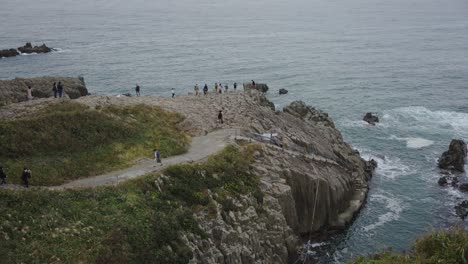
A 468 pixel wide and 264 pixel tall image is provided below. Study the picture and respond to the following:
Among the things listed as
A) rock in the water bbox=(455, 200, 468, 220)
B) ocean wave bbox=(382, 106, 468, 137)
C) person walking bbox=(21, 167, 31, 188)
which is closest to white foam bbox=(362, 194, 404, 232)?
rock in the water bbox=(455, 200, 468, 220)

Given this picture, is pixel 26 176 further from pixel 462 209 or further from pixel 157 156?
pixel 462 209

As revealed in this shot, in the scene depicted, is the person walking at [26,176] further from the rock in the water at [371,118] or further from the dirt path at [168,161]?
the rock in the water at [371,118]

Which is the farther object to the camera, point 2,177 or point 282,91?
point 282,91

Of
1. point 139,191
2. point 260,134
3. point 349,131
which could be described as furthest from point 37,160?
point 349,131

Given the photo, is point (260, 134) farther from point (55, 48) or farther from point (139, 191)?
point (55, 48)

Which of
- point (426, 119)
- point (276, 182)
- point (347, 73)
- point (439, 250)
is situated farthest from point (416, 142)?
point (439, 250)

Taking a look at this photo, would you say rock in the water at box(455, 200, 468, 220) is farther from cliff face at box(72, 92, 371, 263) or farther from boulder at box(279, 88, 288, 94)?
boulder at box(279, 88, 288, 94)
